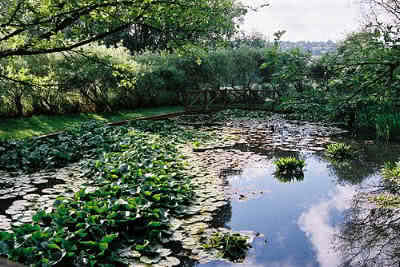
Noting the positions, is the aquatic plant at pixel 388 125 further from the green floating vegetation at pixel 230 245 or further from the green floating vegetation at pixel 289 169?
the green floating vegetation at pixel 230 245

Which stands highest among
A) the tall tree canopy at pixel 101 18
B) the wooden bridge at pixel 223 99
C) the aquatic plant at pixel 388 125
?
the tall tree canopy at pixel 101 18

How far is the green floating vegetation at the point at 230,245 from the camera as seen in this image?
3506 mm

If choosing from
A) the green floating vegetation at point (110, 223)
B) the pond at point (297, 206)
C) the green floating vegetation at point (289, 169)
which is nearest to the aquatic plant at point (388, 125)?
the pond at point (297, 206)

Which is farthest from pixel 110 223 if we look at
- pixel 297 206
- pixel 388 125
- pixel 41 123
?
pixel 388 125

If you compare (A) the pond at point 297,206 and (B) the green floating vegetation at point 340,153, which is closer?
(A) the pond at point 297,206

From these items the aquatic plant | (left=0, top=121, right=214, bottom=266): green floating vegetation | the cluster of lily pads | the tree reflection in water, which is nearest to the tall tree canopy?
the cluster of lily pads

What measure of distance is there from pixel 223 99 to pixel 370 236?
634 inches

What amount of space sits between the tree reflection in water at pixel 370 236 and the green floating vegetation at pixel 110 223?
82.6 inches

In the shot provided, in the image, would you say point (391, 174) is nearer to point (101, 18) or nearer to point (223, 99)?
point (101, 18)

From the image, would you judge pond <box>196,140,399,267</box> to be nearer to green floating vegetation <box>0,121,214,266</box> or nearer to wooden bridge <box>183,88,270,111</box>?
green floating vegetation <box>0,121,214,266</box>

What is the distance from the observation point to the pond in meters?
3.69

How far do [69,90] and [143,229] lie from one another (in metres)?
10.5

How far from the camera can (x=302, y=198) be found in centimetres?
564

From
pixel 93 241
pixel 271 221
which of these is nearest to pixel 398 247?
pixel 271 221
